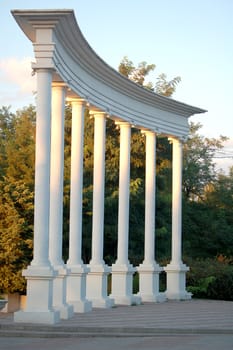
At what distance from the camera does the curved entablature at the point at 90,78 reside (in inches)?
1521

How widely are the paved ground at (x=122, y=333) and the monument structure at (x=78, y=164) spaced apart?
4.61 feet

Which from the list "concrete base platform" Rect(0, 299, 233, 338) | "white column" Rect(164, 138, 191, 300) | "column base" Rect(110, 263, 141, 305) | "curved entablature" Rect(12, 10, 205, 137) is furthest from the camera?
"white column" Rect(164, 138, 191, 300)

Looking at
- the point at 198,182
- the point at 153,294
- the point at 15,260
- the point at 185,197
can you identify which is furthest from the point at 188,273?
the point at 198,182

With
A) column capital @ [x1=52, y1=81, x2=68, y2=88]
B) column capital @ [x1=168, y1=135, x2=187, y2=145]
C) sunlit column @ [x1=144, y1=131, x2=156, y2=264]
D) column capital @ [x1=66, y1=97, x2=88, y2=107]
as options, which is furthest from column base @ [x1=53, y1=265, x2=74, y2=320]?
column capital @ [x1=168, y1=135, x2=187, y2=145]

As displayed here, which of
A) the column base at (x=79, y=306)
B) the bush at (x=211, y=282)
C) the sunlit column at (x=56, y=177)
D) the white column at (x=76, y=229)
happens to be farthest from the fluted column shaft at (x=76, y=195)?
the bush at (x=211, y=282)

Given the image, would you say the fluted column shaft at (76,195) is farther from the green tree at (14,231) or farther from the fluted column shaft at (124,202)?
the fluted column shaft at (124,202)

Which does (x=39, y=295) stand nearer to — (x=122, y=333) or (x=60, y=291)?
(x=60, y=291)

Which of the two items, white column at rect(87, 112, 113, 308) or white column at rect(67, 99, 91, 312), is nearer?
white column at rect(67, 99, 91, 312)

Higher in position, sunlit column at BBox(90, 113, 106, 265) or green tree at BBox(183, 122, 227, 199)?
green tree at BBox(183, 122, 227, 199)

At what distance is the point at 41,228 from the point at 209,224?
62778 millimetres

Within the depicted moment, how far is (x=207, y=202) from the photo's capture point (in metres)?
109

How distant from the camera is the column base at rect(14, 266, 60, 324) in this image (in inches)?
1453

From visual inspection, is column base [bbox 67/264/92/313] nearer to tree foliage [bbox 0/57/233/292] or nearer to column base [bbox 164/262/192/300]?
tree foliage [bbox 0/57/233/292]

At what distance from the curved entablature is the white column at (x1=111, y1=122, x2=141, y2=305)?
7.84 ft
